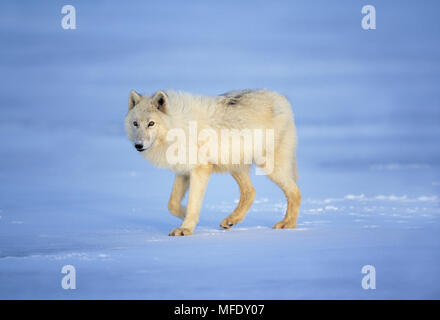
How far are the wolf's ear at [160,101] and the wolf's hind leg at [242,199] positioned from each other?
5.70 ft

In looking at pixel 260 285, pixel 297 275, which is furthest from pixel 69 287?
pixel 297 275

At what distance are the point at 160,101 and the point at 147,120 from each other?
14.1 inches

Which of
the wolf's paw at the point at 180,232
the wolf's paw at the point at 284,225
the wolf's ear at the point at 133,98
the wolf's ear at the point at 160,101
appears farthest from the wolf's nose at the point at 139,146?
the wolf's paw at the point at 284,225

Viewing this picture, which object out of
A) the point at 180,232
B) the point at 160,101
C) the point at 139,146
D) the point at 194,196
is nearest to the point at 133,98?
the point at 160,101

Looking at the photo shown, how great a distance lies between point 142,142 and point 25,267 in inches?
96.3

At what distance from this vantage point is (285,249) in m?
6.96

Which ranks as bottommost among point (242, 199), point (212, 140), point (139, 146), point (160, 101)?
point (242, 199)

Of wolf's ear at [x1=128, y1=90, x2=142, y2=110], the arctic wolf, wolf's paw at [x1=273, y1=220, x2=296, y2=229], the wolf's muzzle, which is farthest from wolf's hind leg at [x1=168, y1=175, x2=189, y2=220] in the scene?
wolf's paw at [x1=273, y1=220, x2=296, y2=229]

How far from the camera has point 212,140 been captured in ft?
27.7

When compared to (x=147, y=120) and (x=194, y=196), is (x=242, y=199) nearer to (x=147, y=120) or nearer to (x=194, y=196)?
(x=194, y=196)

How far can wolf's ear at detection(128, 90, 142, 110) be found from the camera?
8.34 metres

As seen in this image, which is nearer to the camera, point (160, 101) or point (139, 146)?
point (139, 146)

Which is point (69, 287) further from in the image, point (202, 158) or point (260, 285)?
point (202, 158)

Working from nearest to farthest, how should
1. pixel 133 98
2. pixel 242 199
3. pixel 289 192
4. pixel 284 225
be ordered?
pixel 133 98 < pixel 284 225 < pixel 289 192 < pixel 242 199
